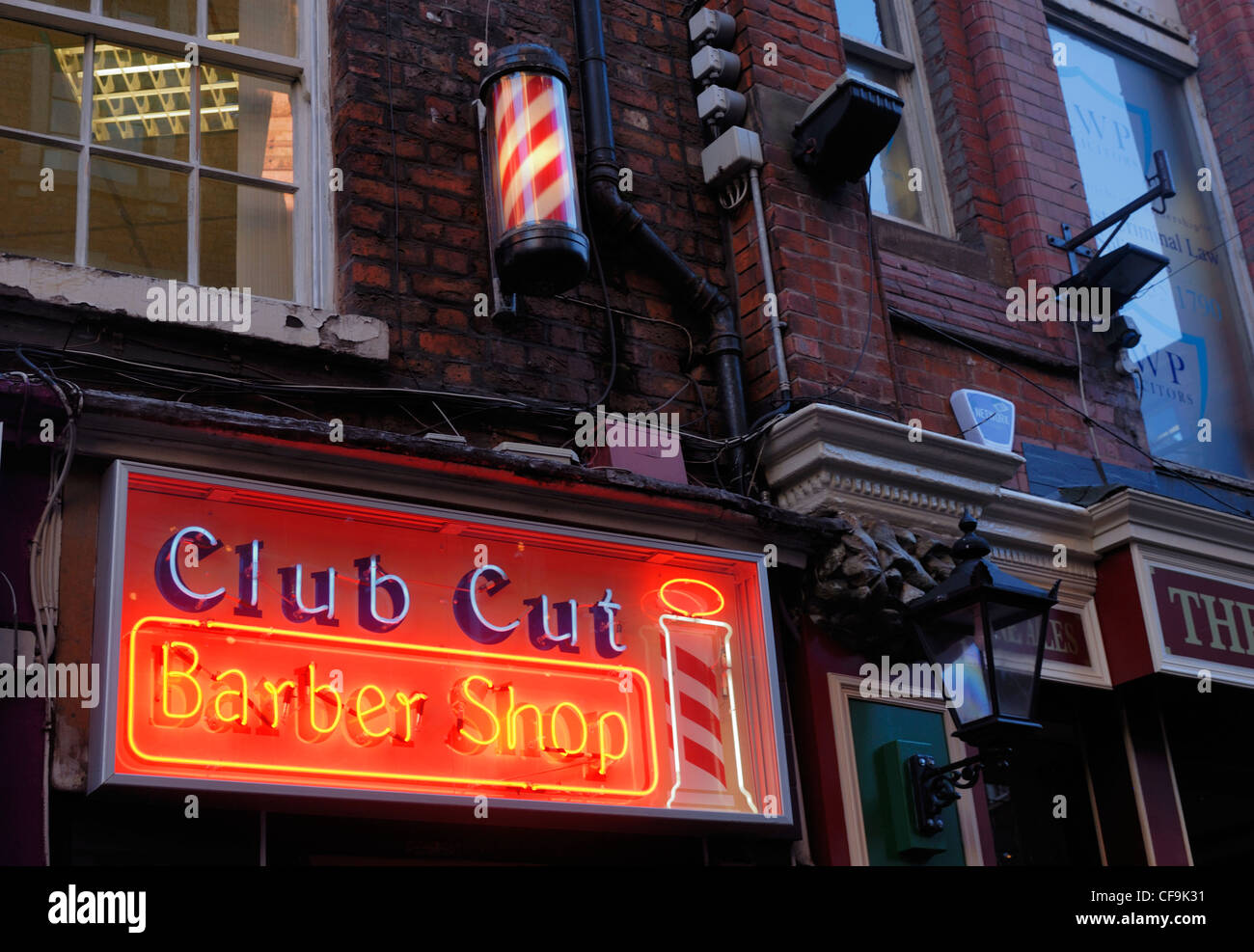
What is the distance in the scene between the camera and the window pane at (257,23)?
230 inches

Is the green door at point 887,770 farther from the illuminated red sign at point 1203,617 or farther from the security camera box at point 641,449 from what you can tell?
the illuminated red sign at point 1203,617

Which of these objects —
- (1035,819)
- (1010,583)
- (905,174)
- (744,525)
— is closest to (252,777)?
(744,525)

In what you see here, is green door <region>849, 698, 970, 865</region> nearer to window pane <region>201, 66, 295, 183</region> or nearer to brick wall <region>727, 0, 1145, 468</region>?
brick wall <region>727, 0, 1145, 468</region>

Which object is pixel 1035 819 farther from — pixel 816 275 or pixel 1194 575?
pixel 816 275

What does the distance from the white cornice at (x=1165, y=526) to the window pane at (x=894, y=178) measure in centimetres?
186

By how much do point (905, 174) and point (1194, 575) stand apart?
A: 2442 mm

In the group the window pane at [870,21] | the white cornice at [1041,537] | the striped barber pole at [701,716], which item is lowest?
the striped barber pole at [701,716]

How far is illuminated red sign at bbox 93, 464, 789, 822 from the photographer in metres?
4.35

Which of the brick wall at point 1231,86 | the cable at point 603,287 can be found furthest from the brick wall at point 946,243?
the brick wall at point 1231,86

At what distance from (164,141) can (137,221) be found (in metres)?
0.36

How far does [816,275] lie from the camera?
6375 mm

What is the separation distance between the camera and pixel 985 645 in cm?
513

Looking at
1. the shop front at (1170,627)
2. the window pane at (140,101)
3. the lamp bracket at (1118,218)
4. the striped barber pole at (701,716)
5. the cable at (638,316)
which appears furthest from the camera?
the lamp bracket at (1118,218)

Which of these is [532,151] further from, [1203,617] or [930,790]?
[1203,617]
